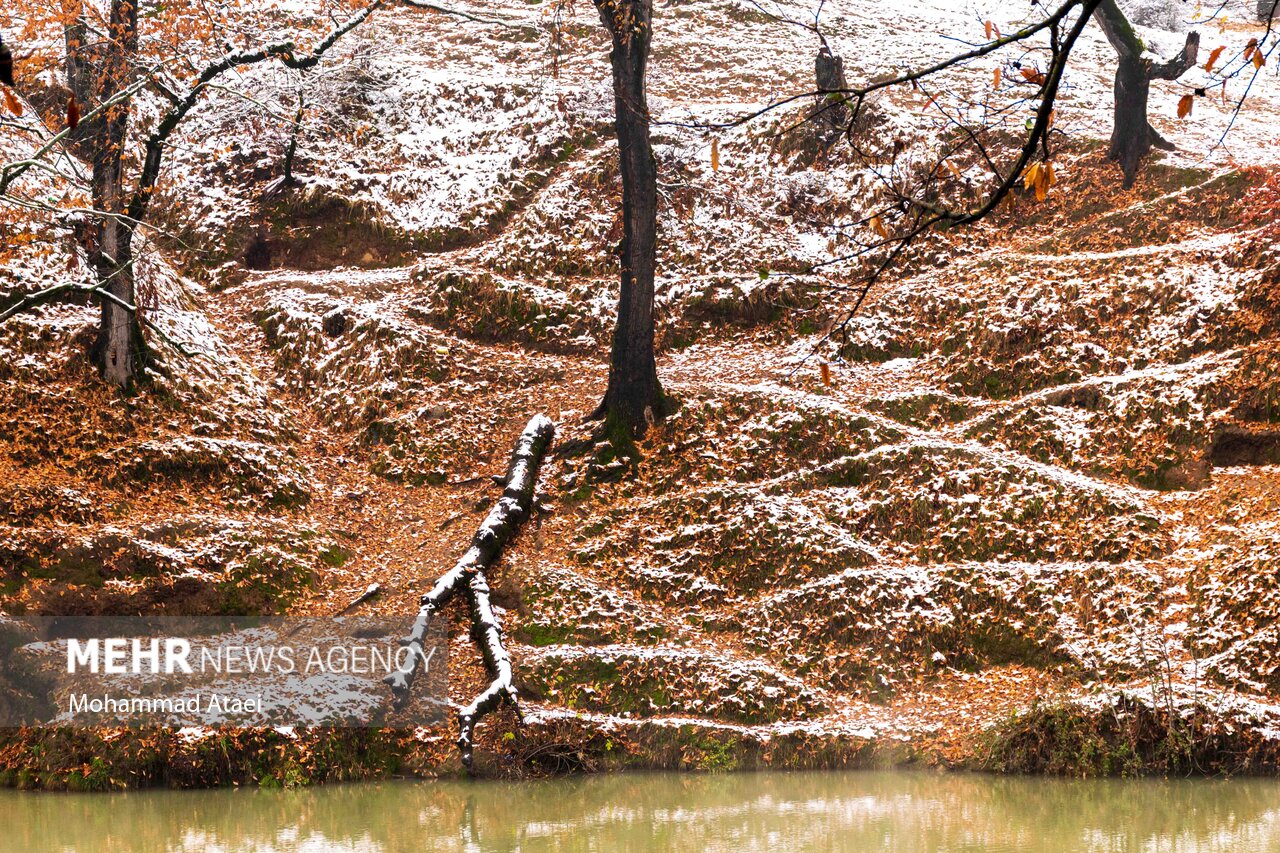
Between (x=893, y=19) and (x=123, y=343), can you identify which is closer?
(x=123, y=343)

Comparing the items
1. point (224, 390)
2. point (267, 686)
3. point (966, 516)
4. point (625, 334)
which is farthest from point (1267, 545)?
point (224, 390)

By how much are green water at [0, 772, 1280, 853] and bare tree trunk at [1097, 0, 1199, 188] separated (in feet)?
36.4

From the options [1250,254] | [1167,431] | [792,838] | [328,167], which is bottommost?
[792,838]

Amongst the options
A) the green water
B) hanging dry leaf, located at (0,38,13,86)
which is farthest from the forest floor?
hanging dry leaf, located at (0,38,13,86)

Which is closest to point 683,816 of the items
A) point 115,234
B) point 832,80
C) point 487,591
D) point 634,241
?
point 487,591

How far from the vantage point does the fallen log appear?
9.59 metres

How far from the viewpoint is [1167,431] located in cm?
1212

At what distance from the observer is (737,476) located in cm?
1272

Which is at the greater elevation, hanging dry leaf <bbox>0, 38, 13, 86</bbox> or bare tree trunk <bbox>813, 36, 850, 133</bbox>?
bare tree trunk <bbox>813, 36, 850, 133</bbox>

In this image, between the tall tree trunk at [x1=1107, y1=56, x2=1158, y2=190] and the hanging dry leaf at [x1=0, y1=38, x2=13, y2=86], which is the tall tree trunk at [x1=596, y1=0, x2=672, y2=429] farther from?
the hanging dry leaf at [x1=0, y1=38, x2=13, y2=86]

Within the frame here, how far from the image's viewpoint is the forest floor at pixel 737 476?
9789 mm

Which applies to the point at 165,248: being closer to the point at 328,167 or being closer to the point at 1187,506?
the point at 328,167

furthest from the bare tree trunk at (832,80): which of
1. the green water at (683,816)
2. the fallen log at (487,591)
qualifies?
the green water at (683,816)

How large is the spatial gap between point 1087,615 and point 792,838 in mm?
4777
